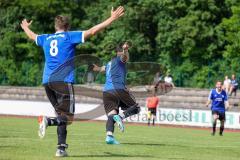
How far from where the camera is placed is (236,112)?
120ft

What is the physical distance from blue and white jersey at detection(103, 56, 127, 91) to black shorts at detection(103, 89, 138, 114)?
0.43 ft

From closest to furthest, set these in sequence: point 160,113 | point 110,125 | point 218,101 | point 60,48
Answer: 1. point 60,48
2. point 110,125
3. point 218,101
4. point 160,113

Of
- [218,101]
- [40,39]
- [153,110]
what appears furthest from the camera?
[153,110]

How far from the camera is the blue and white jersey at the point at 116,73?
16.5 metres

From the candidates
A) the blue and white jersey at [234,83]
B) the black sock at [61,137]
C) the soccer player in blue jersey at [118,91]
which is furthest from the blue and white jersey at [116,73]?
the blue and white jersey at [234,83]

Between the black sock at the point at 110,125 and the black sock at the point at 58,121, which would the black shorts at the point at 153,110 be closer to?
the black sock at the point at 110,125

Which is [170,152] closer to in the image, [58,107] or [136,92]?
[58,107]

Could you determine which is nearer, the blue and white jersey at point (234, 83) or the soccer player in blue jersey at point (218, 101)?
the soccer player in blue jersey at point (218, 101)

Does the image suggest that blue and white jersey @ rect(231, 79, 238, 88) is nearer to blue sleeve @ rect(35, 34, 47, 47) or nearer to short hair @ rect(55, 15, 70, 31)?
blue sleeve @ rect(35, 34, 47, 47)

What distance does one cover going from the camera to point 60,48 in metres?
12.4

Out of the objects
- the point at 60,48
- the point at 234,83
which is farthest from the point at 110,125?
the point at 234,83

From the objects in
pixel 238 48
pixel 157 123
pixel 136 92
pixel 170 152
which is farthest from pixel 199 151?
pixel 238 48

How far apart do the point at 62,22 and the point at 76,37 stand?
0.35 metres

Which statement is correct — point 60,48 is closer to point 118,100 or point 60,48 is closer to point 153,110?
point 118,100
